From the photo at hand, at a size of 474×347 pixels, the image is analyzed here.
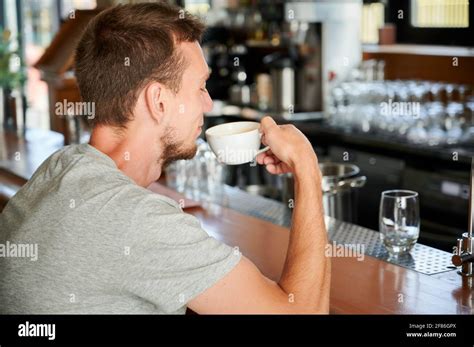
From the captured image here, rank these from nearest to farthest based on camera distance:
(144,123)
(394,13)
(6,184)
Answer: (144,123) → (6,184) → (394,13)

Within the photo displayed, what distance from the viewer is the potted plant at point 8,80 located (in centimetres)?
527

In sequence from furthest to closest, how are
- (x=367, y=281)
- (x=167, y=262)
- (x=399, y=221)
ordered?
(x=399, y=221), (x=367, y=281), (x=167, y=262)

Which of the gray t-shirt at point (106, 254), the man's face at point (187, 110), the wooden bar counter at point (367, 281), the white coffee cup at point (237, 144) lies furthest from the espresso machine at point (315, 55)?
the gray t-shirt at point (106, 254)

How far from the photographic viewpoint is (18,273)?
64.0 inches

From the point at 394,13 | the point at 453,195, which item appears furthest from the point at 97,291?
the point at 394,13

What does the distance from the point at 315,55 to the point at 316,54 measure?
2 cm

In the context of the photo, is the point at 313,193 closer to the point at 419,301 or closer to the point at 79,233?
the point at 419,301

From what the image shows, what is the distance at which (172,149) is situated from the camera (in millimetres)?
1855

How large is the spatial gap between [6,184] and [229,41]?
372 cm

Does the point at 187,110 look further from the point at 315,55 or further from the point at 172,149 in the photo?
the point at 315,55

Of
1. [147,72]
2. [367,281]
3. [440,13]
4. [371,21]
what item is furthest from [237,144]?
[371,21]

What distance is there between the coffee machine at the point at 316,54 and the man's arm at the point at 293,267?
12.0ft

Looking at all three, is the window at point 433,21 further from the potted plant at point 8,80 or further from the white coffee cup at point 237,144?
the white coffee cup at point 237,144
